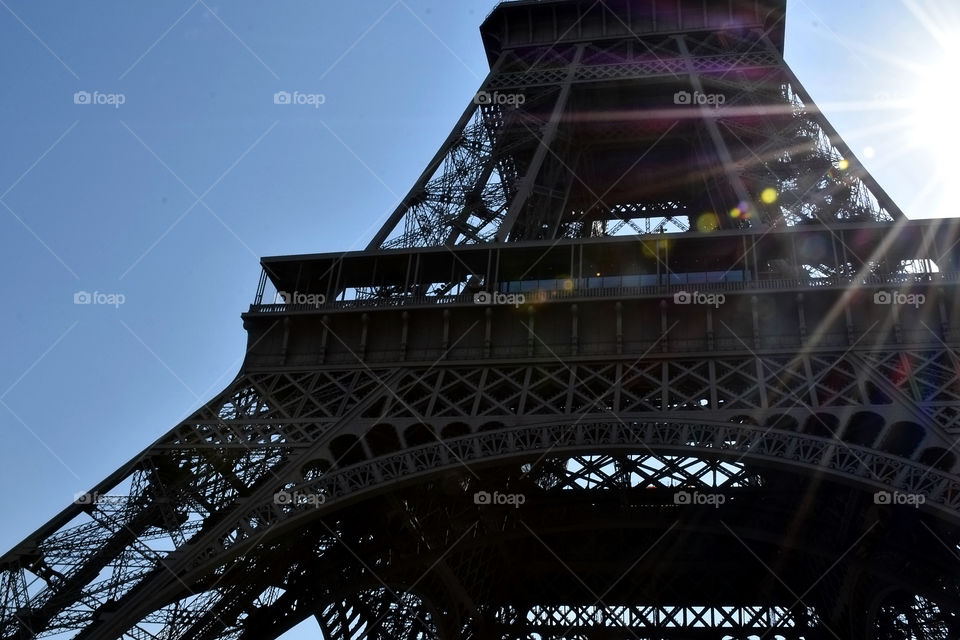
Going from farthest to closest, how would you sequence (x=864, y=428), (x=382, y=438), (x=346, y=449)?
(x=382, y=438) → (x=346, y=449) → (x=864, y=428)

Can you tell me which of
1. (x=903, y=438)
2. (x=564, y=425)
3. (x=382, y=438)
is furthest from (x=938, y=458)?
(x=382, y=438)

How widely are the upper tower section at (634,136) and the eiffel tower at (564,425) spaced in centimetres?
16

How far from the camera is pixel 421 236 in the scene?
28.7 meters

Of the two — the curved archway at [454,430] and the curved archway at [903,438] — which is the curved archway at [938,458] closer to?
the curved archway at [903,438]

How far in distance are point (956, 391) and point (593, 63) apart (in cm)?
1976

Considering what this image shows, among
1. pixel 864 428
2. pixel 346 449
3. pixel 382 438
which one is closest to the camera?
pixel 864 428

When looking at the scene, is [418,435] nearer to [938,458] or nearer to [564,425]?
[564,425]

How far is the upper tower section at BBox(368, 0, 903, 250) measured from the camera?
95.2 feet

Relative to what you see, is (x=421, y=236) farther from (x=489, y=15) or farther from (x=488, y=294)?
(x=489, y=15)

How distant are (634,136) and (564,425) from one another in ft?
57.3

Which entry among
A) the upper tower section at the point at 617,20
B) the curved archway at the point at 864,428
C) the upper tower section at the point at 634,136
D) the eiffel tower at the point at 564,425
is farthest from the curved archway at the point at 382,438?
the upper tower section at the point at 617,20

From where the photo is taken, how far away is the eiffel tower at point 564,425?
67.9 ft

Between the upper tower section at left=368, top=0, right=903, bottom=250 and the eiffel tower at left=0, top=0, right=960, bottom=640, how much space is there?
6.2 inches

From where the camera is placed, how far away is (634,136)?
3634 cm
